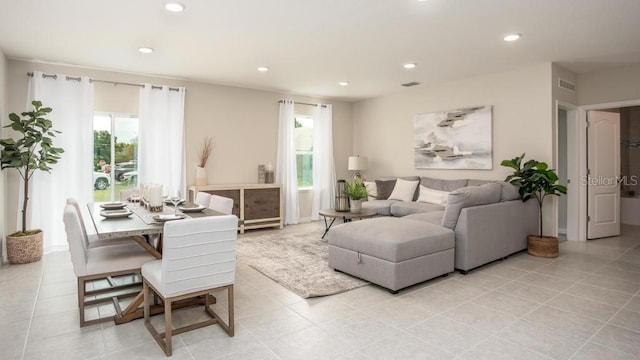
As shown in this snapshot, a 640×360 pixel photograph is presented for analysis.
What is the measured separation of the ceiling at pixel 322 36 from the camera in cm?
316

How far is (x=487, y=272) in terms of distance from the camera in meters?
3.91

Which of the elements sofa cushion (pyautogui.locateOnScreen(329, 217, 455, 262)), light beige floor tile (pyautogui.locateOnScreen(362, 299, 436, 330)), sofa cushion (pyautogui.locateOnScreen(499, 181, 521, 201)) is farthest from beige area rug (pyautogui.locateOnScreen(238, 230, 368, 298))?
sofa cushion (pyautogui.locateOnScreen(499, 181, 521, 201))

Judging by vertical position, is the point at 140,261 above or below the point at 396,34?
below

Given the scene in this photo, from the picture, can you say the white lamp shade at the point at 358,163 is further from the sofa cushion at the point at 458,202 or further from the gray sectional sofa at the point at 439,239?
the sofa cushion at the point at 458,202

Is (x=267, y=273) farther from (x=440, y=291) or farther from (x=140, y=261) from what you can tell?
(x=440, y=291)

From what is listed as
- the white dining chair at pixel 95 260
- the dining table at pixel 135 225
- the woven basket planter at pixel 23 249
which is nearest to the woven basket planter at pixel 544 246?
the dining table at pixel 135 225

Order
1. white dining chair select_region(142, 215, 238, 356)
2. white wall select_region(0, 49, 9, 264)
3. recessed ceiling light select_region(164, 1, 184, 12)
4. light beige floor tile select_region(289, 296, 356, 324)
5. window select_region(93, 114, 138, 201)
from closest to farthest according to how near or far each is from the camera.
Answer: white dining chair select_region(142, 215, 238, 356) → light beige floor tile select_region(289, 296, 356, 324) → recessed ceiling light select_region(164, 1, 184, 12) → white wall select_region(0, 49, 9, 264) → window select_region(93, 114, 138, 201)

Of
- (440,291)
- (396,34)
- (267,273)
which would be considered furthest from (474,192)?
(267,273)

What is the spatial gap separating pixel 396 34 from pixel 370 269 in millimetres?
2433

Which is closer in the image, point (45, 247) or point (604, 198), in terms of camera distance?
point (45, 247)

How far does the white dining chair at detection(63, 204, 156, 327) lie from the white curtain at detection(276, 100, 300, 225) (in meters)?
3.82

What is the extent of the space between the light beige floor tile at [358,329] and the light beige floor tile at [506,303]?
0.98 metres

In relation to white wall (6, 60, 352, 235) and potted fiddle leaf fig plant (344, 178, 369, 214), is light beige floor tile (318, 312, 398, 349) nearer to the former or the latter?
potted fiddle leaf fig plant (344, 178, 369, 214)

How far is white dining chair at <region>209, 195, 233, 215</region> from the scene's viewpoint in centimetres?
347
